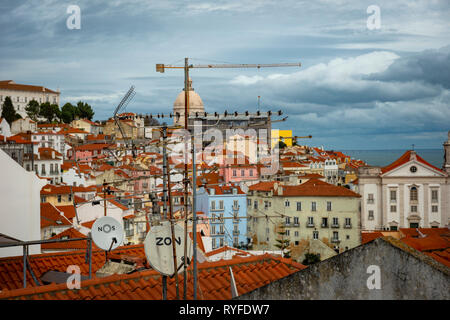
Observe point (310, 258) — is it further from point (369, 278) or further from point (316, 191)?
point (369, 278)

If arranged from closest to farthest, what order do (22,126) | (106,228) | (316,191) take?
(106,228) < (316,191) < (22,126)

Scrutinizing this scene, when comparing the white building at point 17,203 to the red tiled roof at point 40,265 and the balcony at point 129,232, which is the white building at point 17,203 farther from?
the balcony at point 129,232

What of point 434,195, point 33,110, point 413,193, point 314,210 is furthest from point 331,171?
point 33,110

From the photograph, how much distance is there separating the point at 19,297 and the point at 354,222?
34.5 meters

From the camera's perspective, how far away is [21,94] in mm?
95312

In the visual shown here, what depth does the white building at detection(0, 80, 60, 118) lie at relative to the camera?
9250 cm

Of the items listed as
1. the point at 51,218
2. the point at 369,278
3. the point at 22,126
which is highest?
the point at 22,126

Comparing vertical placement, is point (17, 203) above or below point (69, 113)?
below

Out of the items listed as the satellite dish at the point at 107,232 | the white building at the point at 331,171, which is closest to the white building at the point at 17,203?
the satellite dish at the point at 107,232

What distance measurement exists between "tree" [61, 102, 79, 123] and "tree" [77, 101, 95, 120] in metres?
0.65

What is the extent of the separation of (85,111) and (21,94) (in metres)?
18.5

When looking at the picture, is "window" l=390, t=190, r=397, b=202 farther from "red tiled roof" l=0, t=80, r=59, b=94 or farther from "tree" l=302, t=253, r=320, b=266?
"red tiled roof" l=0, t=80, r=59, b=94

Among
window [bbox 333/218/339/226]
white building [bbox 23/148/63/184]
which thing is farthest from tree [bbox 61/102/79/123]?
window [bbox 333/218/339/226]
